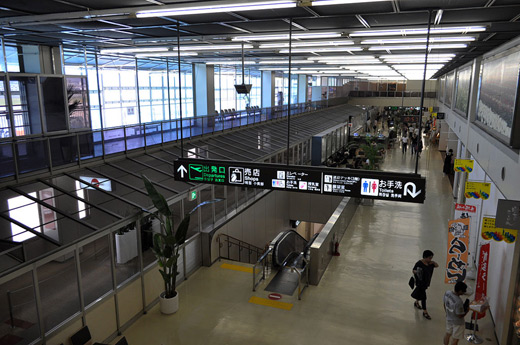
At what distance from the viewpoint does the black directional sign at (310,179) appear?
254 inches

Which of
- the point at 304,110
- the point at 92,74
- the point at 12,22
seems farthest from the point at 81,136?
the point at 304,110

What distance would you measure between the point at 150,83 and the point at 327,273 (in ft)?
46.4

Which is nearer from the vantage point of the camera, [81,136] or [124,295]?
[124,295]

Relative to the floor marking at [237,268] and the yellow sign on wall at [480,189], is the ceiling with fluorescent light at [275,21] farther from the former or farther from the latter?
the floor marking at [237,268]

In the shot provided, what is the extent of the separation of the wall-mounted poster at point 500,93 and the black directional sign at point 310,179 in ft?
7.54

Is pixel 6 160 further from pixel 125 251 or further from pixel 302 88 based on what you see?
pixel 302 88

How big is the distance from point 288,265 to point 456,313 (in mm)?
5582

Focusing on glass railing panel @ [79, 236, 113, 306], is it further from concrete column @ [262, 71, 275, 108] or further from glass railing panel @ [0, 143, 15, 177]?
concrete column @ [262, 71, 275, 108]

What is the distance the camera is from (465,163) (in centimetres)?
1277

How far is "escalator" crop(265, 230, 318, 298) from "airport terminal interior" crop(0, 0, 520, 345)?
7 centimetres

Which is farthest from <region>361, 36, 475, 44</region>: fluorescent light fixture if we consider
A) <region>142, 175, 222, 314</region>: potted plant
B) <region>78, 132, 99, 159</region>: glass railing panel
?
<region>78, 132, 99, 159</region>: glass railing panel

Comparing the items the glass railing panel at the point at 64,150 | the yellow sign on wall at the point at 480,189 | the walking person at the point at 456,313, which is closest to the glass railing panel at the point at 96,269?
the glass railing panel at the point at 64,150

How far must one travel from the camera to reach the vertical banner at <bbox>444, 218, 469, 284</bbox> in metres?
8.84

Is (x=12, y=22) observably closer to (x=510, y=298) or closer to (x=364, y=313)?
(x=364, y=313)
